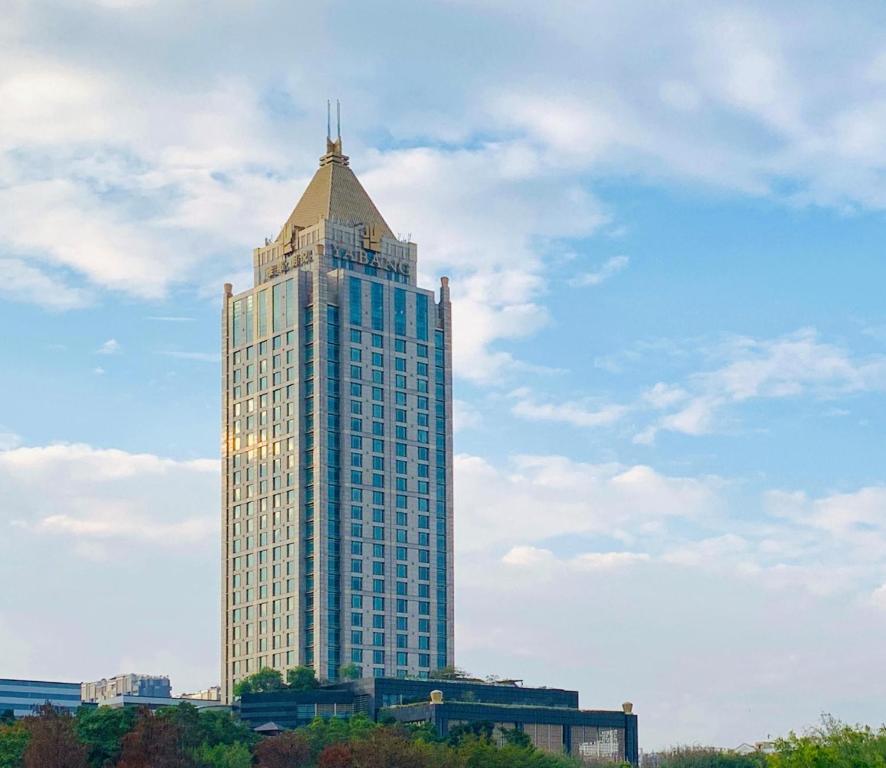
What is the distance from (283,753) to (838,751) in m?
47.1

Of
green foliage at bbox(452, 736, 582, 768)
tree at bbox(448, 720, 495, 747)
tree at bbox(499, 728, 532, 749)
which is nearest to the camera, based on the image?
green foliage at bbox(452, 736, 582, 768)

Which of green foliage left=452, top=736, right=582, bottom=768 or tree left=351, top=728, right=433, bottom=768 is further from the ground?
tree left=351, top=728, right=433, bottom=768

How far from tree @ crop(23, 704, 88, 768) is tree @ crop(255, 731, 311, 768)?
53.5ft

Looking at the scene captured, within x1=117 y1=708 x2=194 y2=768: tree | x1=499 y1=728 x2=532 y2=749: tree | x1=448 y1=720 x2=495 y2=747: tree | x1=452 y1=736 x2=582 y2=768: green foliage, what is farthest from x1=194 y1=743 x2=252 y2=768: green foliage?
x1=499 y1=728 x2=532 y2=749: tree

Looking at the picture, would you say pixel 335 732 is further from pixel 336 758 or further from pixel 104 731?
pixel 104 731

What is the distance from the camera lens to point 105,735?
14850cm

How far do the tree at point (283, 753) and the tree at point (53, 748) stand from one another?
16.3 metres

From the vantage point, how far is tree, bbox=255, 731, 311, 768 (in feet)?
490

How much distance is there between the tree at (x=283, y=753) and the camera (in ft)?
490

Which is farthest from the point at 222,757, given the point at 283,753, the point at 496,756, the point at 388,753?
the point at 496,756

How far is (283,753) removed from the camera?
150 m

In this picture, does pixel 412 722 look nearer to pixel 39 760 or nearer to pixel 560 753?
pixel 560 753

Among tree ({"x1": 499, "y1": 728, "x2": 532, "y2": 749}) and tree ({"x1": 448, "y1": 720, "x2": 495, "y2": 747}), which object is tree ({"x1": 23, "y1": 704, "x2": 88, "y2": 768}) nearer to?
tree ({"x1": 448, "y1": 720, "x2": 495, "y2": 747})

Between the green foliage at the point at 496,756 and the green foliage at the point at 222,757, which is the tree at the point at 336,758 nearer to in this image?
the green foliage at the point at 222,757
